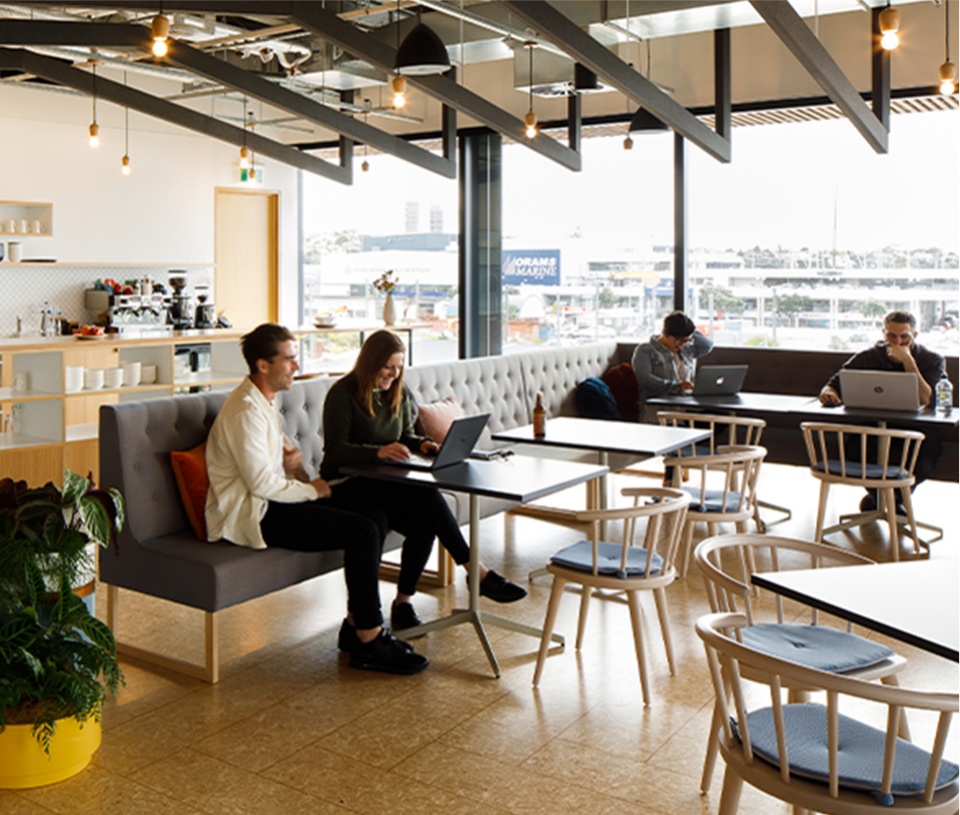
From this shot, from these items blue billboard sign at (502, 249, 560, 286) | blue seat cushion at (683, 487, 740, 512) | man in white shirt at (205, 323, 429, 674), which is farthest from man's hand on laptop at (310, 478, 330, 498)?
blue billboard sign at (502, 249, 560, 286)

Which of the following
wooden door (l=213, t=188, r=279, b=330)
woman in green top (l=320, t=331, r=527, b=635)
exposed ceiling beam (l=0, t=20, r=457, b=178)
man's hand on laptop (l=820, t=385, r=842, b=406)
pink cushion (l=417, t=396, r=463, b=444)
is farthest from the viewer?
wooden door (l=213, t=188, r=279, b=330)

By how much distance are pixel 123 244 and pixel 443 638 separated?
7.65 meters

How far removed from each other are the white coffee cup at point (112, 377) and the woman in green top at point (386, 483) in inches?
130

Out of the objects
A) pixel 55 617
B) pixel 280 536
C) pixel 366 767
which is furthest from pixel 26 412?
pixel 366 767

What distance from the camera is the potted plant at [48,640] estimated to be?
3299 mm

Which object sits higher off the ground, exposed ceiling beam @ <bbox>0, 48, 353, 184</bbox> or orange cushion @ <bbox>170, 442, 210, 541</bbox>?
exposed ceiling beam @ <bbox>0, 48, 353, 184</bbox>

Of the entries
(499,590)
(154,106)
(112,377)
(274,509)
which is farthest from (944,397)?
(154,106)

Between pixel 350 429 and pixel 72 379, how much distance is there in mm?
3224

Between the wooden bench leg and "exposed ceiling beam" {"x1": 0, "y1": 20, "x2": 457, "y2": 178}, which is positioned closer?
the wooden bench leg

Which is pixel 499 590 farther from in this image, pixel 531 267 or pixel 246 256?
pixel 246 256

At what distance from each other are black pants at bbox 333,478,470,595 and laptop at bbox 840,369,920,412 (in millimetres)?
3070

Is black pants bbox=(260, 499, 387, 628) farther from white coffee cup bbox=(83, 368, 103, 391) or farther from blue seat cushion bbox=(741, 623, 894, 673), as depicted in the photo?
white coffee cup bbox=(83, 368, 103, 391)

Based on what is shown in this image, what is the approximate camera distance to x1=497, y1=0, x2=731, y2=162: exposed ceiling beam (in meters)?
6.18

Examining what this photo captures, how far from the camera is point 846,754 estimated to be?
246cm
